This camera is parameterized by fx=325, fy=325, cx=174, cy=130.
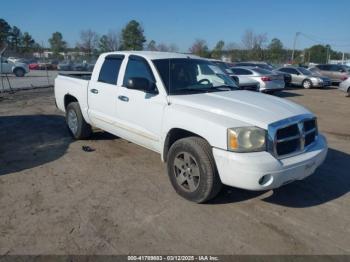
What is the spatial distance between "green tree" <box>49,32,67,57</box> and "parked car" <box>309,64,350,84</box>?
233 ft

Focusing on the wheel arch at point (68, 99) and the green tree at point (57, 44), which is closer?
the wheel arch at point (68, 99)

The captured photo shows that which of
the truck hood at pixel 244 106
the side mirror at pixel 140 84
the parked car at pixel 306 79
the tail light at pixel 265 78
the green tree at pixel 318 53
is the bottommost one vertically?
the parked car at pixel 306 79

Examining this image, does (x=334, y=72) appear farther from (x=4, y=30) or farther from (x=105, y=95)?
(x=4, y=30)

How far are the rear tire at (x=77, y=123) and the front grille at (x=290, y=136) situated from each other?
163 inches

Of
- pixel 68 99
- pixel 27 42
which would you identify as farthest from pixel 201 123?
pixel 27 42

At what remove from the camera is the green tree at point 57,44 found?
83.8 meters

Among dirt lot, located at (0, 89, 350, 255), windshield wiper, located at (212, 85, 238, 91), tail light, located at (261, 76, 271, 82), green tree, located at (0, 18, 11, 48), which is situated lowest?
dirt lot, located at (0, 89, 350, 255)

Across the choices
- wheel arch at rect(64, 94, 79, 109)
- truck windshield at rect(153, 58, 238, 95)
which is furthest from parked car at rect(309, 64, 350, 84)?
wheel arch at rect(64, 94, 79, 109)

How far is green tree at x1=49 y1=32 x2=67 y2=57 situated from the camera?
8375 cm

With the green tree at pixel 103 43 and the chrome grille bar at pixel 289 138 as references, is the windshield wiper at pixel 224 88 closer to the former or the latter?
the chrome grille bar at pixel 289 138

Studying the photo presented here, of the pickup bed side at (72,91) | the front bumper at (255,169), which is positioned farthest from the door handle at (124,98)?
the front bumper at (255,169)

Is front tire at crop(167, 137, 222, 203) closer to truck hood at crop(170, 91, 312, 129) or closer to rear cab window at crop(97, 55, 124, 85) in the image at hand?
truck hood at crop(170, 91, 312, 129)

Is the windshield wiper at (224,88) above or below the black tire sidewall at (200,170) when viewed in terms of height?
above

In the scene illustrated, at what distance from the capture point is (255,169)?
3.47m
